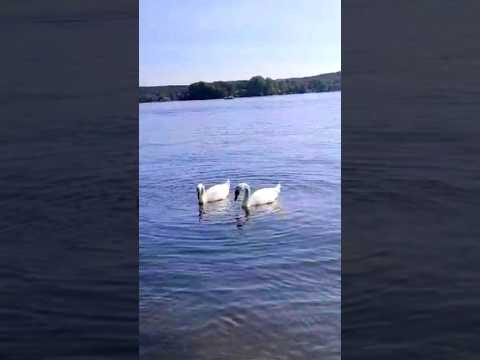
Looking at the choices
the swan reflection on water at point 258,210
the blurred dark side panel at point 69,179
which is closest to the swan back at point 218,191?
the swan reflection on water at point 258,210

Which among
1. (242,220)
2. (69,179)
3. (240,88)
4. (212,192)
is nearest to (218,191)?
(212,192)

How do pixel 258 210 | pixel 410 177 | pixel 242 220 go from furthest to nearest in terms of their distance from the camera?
1. pixel 242 220
2. pixel 258 210
3. pixel 410 177

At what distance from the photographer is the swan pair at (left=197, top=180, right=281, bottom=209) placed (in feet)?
8.88

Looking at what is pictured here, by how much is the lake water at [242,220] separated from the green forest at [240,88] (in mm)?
37

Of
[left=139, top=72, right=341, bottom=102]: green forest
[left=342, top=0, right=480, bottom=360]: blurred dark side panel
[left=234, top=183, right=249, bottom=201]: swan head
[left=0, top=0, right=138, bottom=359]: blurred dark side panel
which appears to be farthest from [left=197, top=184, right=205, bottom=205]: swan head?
[left=342, top=0, right=480, bottom=360]: blurred dark side panel

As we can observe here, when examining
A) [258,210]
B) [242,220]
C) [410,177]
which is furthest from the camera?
[242,220]

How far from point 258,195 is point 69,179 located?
1124 mm

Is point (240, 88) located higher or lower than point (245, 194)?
higher

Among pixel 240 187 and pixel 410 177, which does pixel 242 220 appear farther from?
pixel 410 177

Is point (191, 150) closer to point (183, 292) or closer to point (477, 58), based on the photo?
point (183, 292)

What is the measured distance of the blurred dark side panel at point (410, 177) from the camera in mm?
1625

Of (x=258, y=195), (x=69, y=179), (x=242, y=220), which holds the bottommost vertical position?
(x=242, y=220)

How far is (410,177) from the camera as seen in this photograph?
1.64 metres

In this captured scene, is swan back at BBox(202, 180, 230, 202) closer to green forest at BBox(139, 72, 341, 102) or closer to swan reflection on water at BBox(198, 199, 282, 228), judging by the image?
swan reflection on water at BBox(198, 199, 282, 228)
